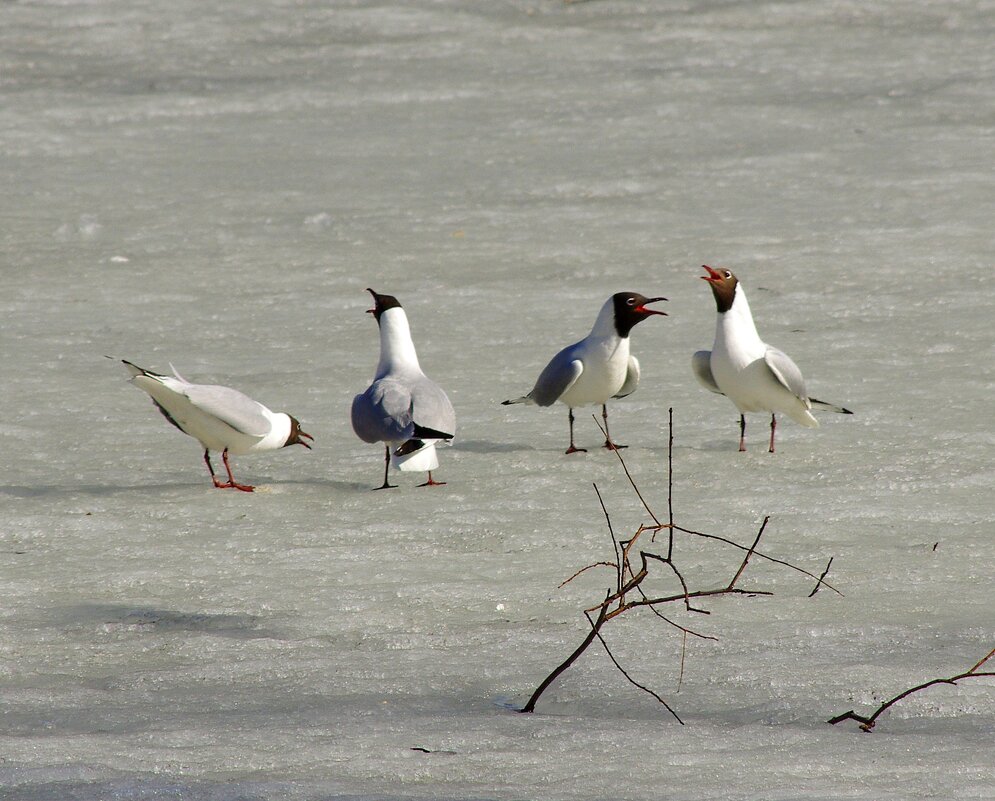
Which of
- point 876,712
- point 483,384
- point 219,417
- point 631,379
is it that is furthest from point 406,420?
point 876,712

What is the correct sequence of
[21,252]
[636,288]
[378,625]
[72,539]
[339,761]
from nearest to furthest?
[339,761]
[378,625]
[72,539]
[636,288]
[21,252]

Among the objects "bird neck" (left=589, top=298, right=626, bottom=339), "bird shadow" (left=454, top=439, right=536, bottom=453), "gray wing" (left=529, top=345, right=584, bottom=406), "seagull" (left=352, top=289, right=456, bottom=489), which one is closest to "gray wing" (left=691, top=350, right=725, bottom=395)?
"bird neck" (left=589, top=298, right=626, bottom=339)

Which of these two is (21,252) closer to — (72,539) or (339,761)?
(72,539)

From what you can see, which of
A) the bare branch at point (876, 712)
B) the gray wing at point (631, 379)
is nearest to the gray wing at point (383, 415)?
the gray wing at point (631, 379)

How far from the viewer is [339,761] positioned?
306 cm

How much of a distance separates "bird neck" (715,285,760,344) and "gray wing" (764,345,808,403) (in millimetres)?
147

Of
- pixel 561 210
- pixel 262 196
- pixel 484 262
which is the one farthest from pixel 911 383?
pixel 262 196

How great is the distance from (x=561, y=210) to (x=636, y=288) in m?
1.71

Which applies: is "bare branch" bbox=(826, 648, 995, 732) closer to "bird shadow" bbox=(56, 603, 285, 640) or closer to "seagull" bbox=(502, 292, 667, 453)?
"bird shadow" bbox=(56, 603, 285, 640)

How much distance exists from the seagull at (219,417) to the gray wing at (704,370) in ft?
6.09

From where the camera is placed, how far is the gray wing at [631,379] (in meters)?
6.46

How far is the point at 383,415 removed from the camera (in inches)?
227

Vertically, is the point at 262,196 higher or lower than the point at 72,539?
higher

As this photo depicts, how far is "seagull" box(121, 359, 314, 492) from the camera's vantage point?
18.3 feet
